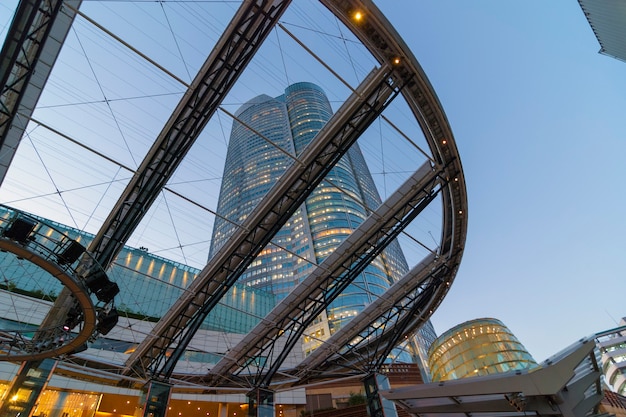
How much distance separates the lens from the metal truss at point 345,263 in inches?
771

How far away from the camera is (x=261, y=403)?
27.6 meters

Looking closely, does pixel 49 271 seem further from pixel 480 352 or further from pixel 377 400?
pixel 480 352

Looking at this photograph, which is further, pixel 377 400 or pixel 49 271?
pixel 377 400

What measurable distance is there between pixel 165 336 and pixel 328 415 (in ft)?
60.4

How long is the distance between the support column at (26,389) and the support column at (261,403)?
14.6 m

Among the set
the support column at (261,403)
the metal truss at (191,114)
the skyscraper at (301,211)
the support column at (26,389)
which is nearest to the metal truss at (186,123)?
the metal truss at (191,114)

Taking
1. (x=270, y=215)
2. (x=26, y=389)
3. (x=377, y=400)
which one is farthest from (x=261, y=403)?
(x=270, y=215)

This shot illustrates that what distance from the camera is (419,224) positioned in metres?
26.7

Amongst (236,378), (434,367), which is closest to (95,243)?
(236,378)

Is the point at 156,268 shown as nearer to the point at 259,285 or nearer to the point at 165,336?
the point at 165,336

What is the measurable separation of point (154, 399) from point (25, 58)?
22821mm

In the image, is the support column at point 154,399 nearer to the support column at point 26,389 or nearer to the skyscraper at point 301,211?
the support column at point 26,389

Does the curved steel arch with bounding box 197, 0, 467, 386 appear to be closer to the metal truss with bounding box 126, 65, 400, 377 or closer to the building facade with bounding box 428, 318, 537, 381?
the metal truss with bounding box 126, 65, 400, 377

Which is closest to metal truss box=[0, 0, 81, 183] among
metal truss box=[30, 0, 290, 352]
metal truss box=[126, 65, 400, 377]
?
metal truss box=[30, 0, 290, 352]
